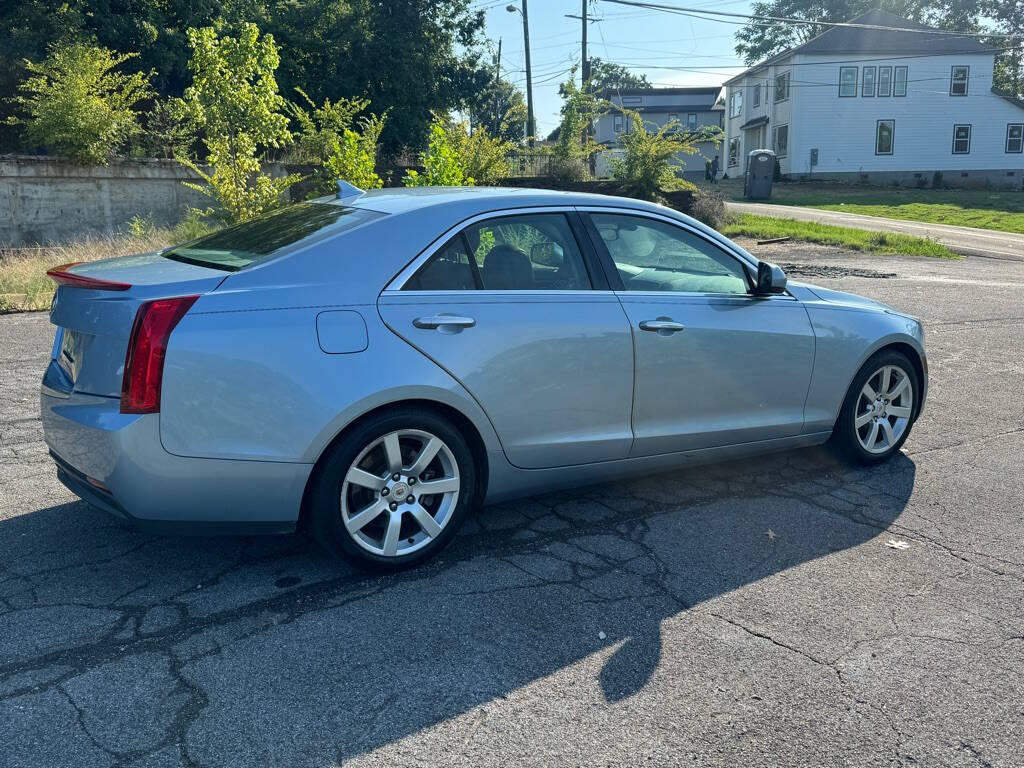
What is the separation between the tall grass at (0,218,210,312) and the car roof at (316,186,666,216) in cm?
798

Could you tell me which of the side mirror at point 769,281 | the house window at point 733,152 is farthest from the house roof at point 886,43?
the side mirror at point 769,281

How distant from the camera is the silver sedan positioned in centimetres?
352

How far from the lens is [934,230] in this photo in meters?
27.4

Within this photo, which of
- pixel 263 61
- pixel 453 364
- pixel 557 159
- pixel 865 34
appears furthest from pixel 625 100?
pixel 453 364

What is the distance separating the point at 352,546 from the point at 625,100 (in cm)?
7263

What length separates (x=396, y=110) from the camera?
30.0 m

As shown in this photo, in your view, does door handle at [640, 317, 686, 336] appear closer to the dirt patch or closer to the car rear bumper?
the car rear bumper

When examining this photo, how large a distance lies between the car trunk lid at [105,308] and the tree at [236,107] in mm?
10702

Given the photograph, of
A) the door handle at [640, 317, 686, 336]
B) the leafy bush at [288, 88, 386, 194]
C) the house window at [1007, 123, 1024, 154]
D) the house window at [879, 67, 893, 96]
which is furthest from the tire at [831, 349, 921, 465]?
the house window at [1007, 123, 1024, 154]

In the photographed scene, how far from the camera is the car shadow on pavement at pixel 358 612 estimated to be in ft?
9.53

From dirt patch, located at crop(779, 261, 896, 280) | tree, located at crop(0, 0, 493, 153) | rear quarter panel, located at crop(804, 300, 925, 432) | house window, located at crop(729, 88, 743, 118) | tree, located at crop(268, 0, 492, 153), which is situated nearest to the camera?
rear quarter panel, located at crop(804, 300, 925, 432)

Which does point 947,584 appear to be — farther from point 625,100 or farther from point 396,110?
point 625,100

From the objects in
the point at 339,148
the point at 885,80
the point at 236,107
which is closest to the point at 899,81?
the point at 885,80

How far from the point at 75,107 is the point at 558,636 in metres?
→ 19.2
